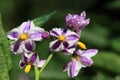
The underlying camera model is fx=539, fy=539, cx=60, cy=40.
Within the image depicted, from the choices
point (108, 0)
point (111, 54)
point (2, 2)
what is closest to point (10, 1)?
point (2, 2)

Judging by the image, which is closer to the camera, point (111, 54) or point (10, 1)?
point (111, 54)

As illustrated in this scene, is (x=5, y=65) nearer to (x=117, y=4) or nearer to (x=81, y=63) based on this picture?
(x=81, y=63)

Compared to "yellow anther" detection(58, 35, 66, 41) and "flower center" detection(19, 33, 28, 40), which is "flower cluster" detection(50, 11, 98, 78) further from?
"flower center" detection(19, 33, 28, 40)

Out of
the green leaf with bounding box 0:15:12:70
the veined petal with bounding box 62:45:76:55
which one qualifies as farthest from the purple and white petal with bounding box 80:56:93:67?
the green leaf with bounding box 0:15:12:70

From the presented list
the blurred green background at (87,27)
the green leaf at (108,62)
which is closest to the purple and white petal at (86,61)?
the blurred green background at (87,27)

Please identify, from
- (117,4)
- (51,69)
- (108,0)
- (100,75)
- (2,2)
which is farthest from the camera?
(2,2)

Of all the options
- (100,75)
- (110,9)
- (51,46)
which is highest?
(110,9)
